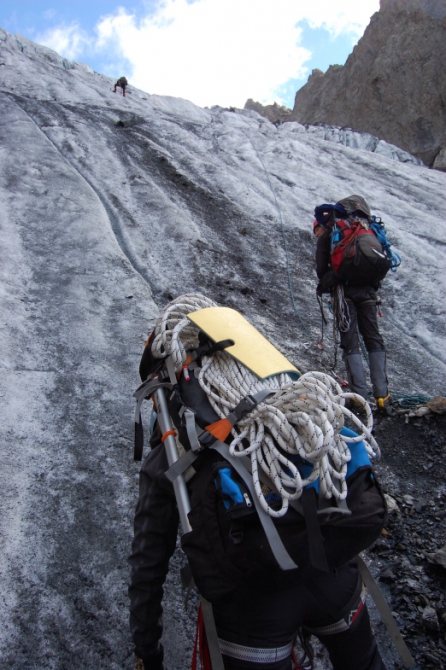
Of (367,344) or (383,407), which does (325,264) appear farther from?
(383,407)

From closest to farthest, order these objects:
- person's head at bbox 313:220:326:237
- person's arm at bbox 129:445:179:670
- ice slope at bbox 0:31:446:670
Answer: person's arm at bbox 129:445:179:670, ice slope at bbox 0:31:446:670, person's head at bbox 313:220:326:237

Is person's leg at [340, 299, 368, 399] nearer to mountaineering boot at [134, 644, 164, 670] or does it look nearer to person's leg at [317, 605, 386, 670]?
person's leg at [317, 605, 386, 670]

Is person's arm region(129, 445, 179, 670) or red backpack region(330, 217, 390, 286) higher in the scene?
red backpack region(330, 217, 390, 286)

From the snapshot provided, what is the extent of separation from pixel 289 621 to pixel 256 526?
45 centimetres

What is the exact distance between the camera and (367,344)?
177 inches

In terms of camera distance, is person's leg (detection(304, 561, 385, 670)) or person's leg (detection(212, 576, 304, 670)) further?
person's leg (detection(304, 561, 385, 670))

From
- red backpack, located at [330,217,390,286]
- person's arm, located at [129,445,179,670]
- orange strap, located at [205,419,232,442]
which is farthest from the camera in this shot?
red backpack, located at [330,217,390,286]

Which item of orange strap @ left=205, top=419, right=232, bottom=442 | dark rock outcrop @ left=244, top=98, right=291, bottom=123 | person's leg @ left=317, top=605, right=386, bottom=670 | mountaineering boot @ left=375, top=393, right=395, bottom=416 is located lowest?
mountaineering boot @ left=375, top=393, right=395, bottom=416

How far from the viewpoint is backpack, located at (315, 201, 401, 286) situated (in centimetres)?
422

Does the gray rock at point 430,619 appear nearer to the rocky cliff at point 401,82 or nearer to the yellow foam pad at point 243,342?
the yellow foam pad at point 243,342

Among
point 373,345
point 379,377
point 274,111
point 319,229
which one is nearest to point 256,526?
point 379,377

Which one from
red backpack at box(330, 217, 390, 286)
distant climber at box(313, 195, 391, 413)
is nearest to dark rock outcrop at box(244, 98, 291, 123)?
distant climber at box(313, 195, 391, 413)

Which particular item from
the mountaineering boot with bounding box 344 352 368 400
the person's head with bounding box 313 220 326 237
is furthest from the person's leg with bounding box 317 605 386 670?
the person's head with bounding box 313 220 326 237

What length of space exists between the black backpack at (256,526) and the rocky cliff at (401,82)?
27.3 metres
